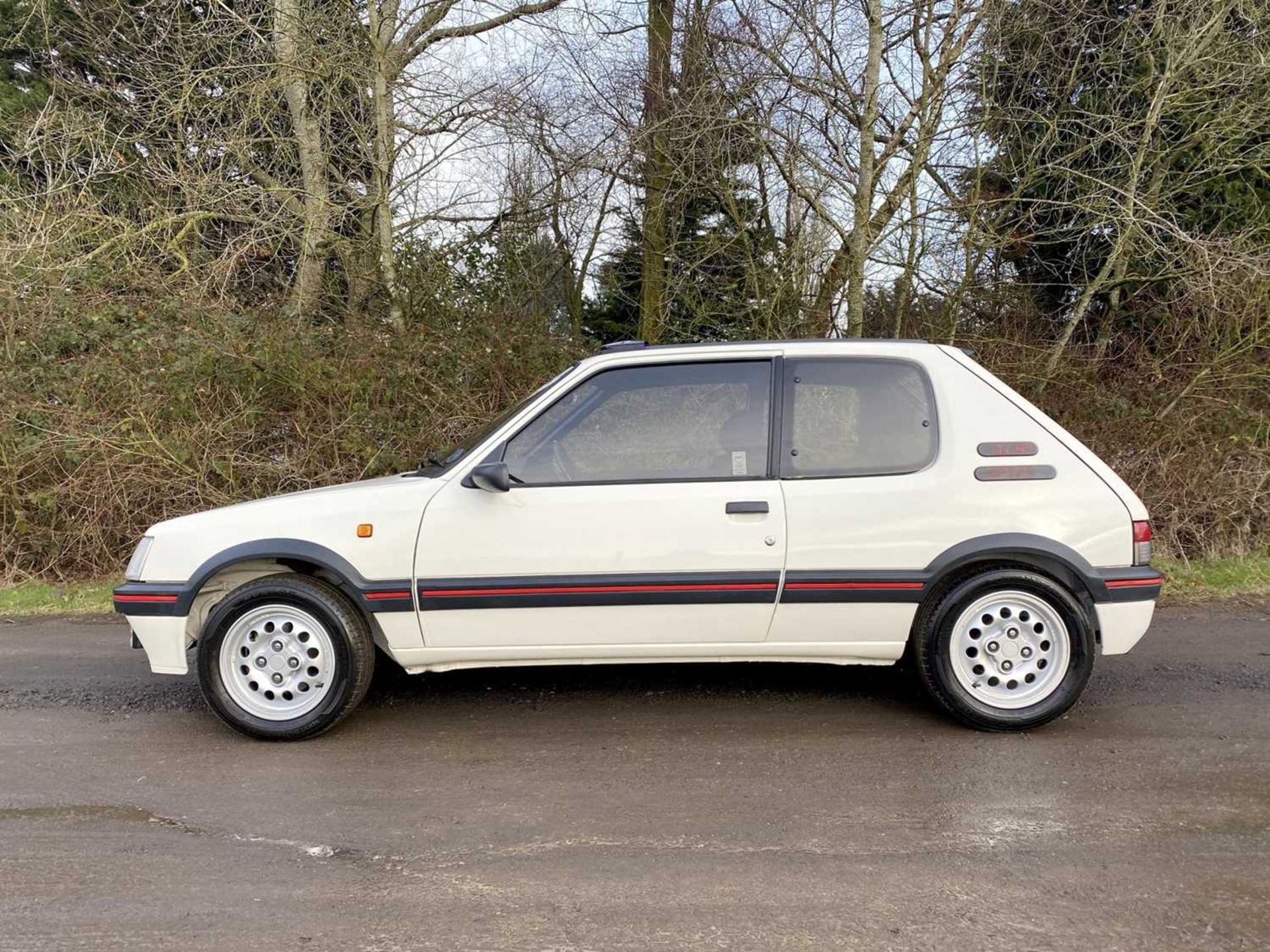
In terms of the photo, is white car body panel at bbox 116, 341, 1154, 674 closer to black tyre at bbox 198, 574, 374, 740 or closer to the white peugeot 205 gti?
the white peugeot 205 gti

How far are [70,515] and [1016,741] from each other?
7941mm

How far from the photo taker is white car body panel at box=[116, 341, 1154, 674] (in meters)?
3.66

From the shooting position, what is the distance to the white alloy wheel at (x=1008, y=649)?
3.72 metres

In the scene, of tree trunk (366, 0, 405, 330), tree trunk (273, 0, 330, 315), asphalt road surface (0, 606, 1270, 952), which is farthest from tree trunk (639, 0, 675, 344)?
asphalt road surface (0, 606, 1270, 952)

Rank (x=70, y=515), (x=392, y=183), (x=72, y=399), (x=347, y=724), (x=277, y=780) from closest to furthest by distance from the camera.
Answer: (x=277, y=780) < (x=347, y=724) < (x=70, y=515) < (x=72, y=399) < (x=392, y=183)

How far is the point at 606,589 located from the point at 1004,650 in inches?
71.7

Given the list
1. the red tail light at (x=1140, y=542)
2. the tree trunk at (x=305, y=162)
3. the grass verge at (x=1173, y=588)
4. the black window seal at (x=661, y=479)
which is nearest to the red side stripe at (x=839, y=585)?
the black window seal at (x=661, y=479)

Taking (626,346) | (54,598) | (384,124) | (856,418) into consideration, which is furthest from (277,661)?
(384,124)

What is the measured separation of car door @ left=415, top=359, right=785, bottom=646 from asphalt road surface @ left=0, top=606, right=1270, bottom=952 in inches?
20.7

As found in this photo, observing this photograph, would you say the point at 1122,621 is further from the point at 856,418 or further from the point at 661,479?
the point at 661,479

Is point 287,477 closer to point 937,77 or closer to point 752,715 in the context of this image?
point 752,715

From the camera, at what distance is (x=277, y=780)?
3.35 meters

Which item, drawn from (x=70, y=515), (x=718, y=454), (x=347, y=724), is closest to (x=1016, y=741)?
(x=718, y=454)

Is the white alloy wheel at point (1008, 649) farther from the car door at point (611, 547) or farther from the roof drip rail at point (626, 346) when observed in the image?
the roof drip rail at point (626, 346)
